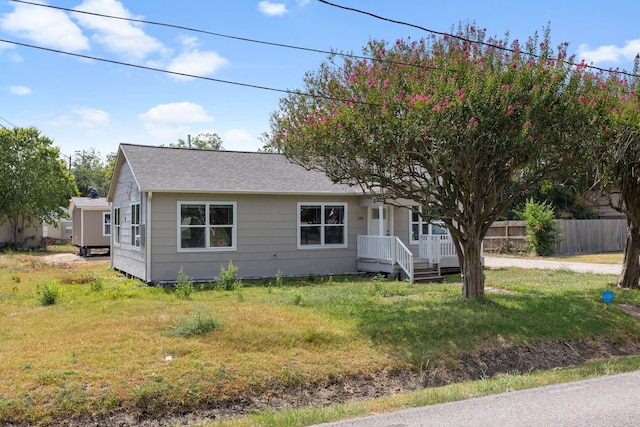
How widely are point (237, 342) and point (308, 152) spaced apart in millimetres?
4757

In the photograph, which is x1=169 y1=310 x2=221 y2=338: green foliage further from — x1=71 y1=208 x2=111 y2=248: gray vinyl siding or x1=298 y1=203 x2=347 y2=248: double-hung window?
x1=71 y1=208 x2=111 y2=248: gray vinyl siding

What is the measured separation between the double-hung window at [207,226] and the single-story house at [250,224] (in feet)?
0.10

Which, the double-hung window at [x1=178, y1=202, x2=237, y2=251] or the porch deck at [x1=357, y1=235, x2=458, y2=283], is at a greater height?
the double-hung window at [x1=178, y1=202, x2=237, y2=251]

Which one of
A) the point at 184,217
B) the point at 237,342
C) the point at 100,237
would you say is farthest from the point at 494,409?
the point at 100,237

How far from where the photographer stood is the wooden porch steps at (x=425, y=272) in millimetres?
17859

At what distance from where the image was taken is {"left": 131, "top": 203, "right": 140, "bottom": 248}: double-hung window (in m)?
17.8

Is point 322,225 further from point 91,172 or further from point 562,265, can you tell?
point 91,172

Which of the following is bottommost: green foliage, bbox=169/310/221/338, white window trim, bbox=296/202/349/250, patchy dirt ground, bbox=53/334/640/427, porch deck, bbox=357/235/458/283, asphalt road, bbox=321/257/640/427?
patchy dirt ground, bbox=53/334/640/427

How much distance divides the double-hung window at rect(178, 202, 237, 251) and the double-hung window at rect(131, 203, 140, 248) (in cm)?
162

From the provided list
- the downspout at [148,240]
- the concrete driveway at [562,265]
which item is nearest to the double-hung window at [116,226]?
the downspout at [148,240]

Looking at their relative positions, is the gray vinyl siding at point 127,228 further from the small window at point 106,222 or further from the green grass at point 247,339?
the small window at point 106,222

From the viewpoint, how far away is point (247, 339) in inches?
346

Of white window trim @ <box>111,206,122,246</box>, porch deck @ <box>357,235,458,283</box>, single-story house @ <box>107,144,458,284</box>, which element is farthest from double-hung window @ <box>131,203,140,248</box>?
porch deck @ <box>357,235,458,283</box>

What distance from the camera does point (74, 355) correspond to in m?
7.86
